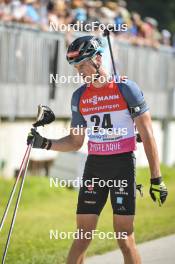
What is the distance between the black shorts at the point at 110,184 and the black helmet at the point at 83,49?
2.63 ft

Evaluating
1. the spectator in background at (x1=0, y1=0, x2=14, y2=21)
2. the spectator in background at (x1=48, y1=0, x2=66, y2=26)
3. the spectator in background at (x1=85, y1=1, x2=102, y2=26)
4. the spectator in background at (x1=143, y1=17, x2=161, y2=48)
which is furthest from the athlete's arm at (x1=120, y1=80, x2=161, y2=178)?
the spectator in background at (x1=143, y1=17, x2=161, y2=48)

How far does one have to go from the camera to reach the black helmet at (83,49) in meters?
5.24

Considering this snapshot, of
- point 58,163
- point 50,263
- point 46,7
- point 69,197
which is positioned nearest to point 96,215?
point 50,263

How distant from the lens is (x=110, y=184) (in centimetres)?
538

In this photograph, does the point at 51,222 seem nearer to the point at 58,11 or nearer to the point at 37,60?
the point at 37,60

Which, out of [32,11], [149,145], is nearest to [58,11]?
[32,11]

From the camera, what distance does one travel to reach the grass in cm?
769

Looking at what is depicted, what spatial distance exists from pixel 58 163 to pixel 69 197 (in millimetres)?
1863

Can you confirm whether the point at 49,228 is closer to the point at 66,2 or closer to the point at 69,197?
the point at 69,197

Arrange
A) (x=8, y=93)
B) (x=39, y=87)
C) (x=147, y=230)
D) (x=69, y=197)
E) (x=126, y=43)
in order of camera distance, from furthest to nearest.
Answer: (x=126, y=43), (x=39, y=87), (x=8, y=93), (x=69, y=197), (x=147, y=230)

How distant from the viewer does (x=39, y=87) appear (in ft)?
50.0

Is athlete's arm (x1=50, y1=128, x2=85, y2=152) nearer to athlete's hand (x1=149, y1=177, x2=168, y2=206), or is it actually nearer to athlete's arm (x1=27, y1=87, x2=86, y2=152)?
athlete's arm (x1=27, y1=87, x2=86, y2=152)

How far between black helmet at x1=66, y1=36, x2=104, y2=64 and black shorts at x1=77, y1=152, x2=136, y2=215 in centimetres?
80

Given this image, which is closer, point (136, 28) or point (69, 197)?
point (69, 197)
